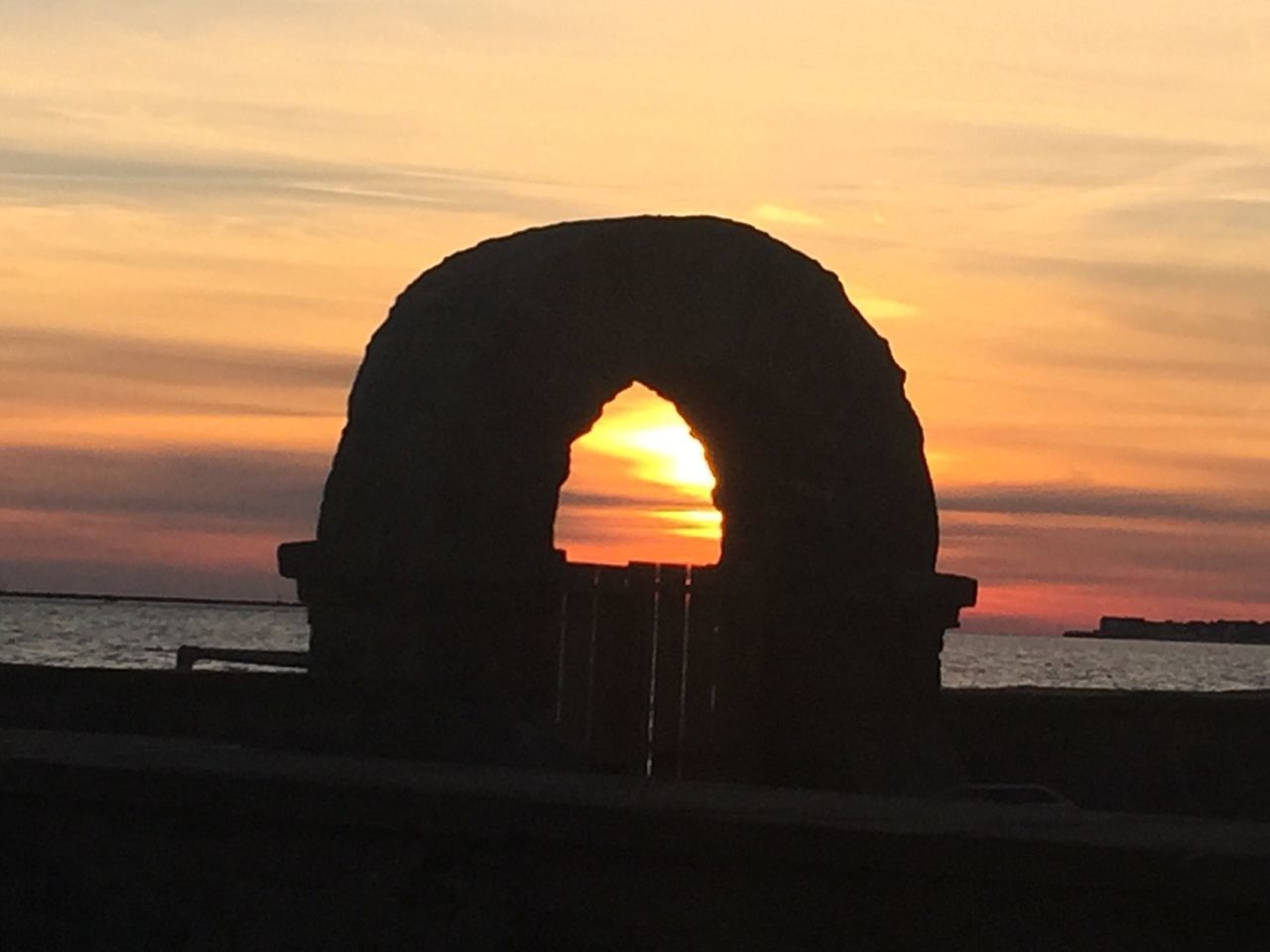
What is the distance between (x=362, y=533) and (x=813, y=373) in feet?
7.61

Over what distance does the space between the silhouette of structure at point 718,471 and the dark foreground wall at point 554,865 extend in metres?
3.65

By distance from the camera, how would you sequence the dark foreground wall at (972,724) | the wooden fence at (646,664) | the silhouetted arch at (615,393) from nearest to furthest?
1. the dark foreground wall at (972,724)
2. the silhouetted arch at (615,393)
3. the wooden fence at (646,664)

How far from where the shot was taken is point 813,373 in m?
10.5

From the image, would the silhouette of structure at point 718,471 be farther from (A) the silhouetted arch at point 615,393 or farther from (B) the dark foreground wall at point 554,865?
(B) the dark foreground wall at point 554,865

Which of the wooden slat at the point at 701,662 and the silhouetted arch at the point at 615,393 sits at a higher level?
the silhouetted arch at the point at 615,393

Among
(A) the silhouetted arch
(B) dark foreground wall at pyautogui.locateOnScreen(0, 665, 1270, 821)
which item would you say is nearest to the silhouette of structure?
(A) the silhouetted arch

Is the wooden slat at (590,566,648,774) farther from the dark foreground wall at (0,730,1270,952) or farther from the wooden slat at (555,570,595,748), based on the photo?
the dark foreground wall at (0,730,1270,952)

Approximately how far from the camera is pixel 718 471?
11.1 m

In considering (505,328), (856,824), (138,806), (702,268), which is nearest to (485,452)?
(505,328)

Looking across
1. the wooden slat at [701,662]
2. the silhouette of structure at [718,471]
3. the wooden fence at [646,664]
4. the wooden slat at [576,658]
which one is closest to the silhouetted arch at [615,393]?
the silhouette of structure at [718,471]

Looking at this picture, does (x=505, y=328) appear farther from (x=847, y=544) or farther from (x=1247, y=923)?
(x=1247, y=923)

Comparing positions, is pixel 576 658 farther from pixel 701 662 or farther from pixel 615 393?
pixel 615 393

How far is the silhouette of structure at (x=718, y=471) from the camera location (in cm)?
975

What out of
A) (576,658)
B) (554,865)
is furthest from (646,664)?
(554,865)
